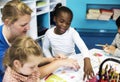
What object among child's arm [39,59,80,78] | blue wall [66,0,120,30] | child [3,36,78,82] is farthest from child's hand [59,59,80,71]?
→ blue wall [66,0,120,30]

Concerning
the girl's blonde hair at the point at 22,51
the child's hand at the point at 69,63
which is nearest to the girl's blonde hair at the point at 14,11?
the girl's blonde hair at the point at 22,51

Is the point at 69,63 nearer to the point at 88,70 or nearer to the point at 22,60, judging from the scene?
the point at 88,70

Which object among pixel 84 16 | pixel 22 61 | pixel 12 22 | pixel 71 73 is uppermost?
pixel 12 22

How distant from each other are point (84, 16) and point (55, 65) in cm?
225

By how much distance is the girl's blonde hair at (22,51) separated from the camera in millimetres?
897

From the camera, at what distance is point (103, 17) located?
10.5 ft

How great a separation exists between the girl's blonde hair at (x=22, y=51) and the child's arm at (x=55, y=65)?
166 millimetres

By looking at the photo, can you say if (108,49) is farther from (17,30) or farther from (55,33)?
(17,30)

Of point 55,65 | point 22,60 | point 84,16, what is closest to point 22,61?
point 22,60

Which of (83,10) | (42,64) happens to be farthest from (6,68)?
(83,10)

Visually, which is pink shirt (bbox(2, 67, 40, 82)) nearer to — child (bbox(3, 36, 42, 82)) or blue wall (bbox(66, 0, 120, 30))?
child (bbox(3, 36, 42, 82))

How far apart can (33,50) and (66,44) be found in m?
0.61

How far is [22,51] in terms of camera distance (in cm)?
90

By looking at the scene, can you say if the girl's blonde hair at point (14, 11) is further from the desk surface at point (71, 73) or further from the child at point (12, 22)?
the desk surface at point (71, 73)
